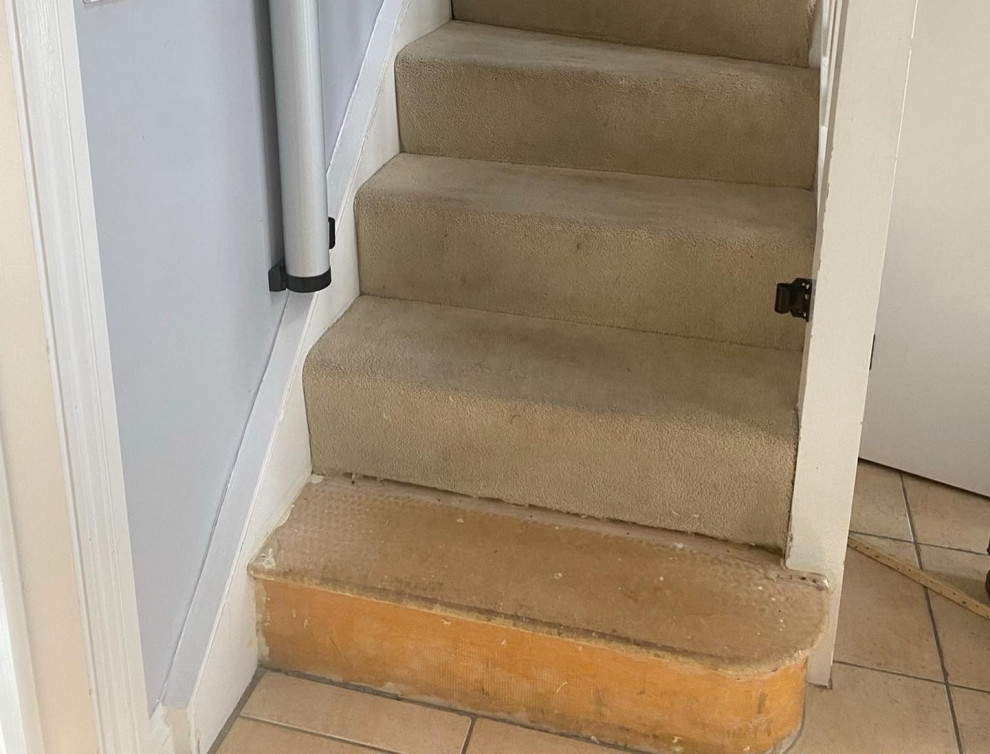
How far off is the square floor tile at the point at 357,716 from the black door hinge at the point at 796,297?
0.73 m

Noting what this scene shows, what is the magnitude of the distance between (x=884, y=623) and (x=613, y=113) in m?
0.97

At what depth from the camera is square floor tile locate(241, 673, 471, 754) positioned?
143cm

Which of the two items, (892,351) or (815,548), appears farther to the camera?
(892,351)

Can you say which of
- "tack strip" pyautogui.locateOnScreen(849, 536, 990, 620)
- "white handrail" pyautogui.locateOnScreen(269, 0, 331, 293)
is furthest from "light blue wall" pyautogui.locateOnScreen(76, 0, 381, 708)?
"tack strip" pyautogui.locateOnScreen(849, 536, 990, 620)

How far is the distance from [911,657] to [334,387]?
3.21ft

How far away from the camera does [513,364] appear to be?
1.62 metres

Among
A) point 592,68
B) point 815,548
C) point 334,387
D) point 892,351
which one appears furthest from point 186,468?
point 892,351

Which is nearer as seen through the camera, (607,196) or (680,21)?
(607,196)

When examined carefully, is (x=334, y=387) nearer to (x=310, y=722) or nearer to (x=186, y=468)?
(x=186, y=468)

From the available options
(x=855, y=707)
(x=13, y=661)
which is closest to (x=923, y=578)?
(x=855, y=707)

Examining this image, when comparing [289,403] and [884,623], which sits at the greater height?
[289,403]

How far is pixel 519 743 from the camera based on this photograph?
1433 millimetres

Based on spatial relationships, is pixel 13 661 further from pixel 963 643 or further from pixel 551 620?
pixel 963 643

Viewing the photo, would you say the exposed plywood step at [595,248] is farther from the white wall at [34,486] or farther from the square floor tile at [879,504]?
the white wall at [34,486]
